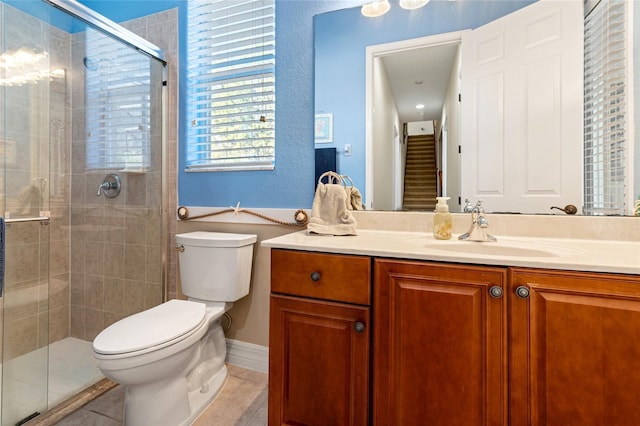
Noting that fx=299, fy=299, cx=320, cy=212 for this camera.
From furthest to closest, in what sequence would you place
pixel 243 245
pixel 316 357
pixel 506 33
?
pixel 243 245, pixel 506 33, pixel 316 357

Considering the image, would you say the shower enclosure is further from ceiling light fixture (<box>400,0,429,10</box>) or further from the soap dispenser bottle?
the soap dispenser bottle

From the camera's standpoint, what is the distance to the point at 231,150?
182 cm

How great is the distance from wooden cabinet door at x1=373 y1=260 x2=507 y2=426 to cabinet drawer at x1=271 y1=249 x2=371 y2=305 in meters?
0.05

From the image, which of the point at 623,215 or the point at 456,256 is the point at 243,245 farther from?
the point at 623,215

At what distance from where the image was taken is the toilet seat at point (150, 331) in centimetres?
106

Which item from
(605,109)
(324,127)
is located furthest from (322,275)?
(605,109)

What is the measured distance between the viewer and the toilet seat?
3.47 ft

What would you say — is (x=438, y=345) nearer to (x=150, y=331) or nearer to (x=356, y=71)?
(x=150, y=331)

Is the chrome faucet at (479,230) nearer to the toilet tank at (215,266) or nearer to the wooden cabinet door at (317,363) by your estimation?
the wooden cabinet door at (317,363)

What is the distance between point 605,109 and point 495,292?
92 cm

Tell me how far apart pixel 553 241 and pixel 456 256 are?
23.2 inches

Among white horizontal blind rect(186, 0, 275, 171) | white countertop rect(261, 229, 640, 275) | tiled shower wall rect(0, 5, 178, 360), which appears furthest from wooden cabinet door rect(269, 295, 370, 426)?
tiled shower wall rect(0, 5, 178, 360)

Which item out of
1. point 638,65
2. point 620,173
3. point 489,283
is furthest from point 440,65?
point 489,283

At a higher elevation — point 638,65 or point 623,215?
point 638,65
